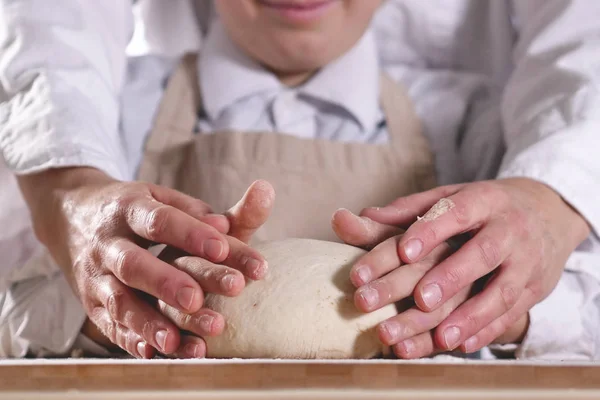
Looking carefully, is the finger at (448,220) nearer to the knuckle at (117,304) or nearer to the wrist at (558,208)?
the wrist at (558,208)

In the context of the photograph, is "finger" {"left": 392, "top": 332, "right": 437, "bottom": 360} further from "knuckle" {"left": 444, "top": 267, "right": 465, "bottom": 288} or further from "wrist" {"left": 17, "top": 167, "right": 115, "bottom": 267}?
"wrist" {"left": 17, "top": 167, "right": 115, "bottom": 267}

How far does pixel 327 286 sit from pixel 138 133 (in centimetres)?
46

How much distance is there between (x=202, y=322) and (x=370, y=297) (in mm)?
111

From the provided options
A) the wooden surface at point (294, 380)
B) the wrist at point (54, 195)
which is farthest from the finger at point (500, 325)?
the wrist at point (54, 195)

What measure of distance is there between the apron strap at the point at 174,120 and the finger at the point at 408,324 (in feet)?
1.41

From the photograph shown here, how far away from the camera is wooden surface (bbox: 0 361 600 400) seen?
11.1 inches

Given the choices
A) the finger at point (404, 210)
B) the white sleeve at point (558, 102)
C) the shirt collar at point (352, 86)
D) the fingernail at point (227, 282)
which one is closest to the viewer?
the fingernail at point (227, 282)

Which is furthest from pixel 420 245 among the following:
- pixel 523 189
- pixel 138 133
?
pixel 138 133

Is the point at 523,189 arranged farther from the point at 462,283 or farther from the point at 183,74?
the point at 183,74

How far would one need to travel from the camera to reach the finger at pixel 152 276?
444 millimetres

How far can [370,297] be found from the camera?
1.50 feet

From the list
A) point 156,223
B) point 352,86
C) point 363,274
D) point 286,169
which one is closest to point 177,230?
point 156,223

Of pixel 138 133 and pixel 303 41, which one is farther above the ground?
pixel 303 41

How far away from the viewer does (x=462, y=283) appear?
495mm
